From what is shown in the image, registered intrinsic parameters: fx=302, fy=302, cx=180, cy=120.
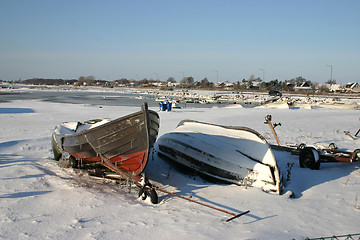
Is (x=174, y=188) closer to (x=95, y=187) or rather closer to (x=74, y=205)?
(x=95, y=187)

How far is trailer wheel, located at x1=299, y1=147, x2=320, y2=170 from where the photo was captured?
7836mm

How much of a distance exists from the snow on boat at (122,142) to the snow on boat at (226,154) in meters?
1.35

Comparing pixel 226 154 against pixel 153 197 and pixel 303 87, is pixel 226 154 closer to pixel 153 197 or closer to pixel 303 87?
pixel 153 197

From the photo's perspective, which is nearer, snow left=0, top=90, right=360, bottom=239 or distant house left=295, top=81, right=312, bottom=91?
snow left=0, top=90, right=360, bottom=239

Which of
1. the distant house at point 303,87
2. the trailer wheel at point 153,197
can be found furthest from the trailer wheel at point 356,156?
the distant house at point 303,87

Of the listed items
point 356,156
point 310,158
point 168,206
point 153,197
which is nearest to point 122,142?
point 153,197

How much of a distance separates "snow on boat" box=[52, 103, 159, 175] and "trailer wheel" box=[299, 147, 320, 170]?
161 inches

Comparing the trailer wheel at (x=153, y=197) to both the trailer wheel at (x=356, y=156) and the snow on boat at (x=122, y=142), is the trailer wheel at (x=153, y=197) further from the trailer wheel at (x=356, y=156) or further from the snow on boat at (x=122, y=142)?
the trailer wheel at (x=356, y=156)

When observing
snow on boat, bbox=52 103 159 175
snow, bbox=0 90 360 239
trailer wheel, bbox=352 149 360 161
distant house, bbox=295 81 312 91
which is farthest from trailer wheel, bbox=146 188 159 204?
distant house, bbox=295 81 312 91

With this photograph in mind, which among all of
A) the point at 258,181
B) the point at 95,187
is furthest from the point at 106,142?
the point at 258,181

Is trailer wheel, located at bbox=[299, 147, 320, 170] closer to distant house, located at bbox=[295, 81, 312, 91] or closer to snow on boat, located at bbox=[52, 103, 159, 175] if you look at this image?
snow on boat, located at bbox=[52, 103, 159, 175]

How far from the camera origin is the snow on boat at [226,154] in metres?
6.70

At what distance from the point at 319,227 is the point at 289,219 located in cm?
47

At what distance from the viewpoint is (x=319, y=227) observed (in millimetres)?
4902
